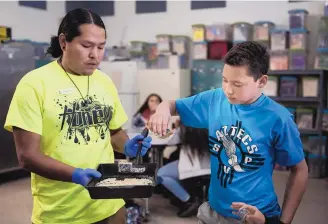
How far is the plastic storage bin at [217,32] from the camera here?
20.0 ft

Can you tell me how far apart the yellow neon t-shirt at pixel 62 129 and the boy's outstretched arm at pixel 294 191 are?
64 centimetres

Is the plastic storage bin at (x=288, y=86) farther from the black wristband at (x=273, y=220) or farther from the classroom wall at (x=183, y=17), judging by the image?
the black wristband at (x=273, y=220)

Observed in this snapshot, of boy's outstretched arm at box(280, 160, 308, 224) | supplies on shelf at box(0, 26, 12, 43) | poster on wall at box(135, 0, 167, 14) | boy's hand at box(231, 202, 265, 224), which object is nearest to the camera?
boy's hand at box(231, 202, 265, 224)

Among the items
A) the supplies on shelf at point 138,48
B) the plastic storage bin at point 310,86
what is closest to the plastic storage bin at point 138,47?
the supplies on shelf at point 138,48

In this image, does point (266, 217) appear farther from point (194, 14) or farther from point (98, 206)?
point (194, 14)

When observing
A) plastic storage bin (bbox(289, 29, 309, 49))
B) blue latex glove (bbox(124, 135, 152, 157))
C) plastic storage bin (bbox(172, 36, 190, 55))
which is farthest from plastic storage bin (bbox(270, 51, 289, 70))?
blue latex glove (bbox(124, 135, 152, 157))

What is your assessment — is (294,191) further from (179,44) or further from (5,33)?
(5,33)

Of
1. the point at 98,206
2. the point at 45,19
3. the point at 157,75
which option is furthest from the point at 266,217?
the point at 45,19

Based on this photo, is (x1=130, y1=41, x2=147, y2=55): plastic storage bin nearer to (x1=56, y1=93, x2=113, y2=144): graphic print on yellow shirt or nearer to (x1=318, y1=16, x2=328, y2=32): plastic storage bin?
(x1=318, y1=16, x2=328, y2=32): plastic storage bin

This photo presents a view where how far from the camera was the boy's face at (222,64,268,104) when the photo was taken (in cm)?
128

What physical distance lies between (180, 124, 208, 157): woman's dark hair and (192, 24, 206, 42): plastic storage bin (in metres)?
2.91

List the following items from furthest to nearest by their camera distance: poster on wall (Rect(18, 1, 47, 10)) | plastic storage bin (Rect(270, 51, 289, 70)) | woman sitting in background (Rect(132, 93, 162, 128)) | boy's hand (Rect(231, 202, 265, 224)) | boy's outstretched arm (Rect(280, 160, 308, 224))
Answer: poster on wall (Rect(18, 1, 47, 10)) → plastic storage bin (Rect(270, 51, 289, 70)) → woman sitting in background (Rect(132, 93, 162, 128)) → boy's outstretched arm (Rect(280, 160, 308, 224)) → boy's hand (Rect(231, 202, 265, 224))

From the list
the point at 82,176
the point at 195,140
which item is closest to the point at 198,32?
the point at 195,140

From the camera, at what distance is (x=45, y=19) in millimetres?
7312
